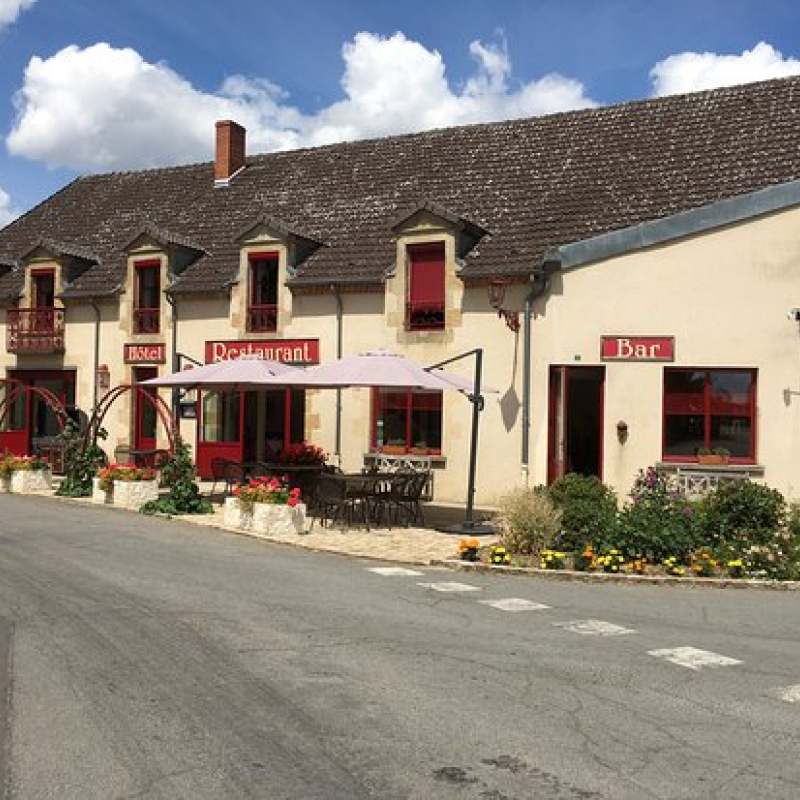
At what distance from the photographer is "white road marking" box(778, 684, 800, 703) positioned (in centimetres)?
583

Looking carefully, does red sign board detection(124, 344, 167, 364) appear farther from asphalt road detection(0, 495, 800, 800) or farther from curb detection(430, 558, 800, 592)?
curb detection(430, 558, 800, 592)

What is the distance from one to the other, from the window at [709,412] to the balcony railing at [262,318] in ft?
28.0

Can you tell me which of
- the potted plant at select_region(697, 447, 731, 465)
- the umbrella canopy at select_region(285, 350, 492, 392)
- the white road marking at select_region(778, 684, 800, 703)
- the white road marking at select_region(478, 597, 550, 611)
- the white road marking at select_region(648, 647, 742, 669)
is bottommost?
the white road marking at select_region(778, 684, 800, 703)

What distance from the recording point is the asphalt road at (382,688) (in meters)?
4.39

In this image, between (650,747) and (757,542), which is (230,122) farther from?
(650,747)

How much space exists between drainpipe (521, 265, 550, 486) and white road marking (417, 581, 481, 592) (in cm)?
669

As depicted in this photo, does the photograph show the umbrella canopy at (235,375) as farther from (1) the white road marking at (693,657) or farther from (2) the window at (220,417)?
(1) the white road marking at (693,657)

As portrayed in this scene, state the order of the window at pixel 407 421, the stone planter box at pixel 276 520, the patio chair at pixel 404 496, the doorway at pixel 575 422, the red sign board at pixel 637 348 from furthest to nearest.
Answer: the window at pixel 407 421 < the doorway at pixel 575 422 < the red sign board at pixel 637 348 < the patio chair at pixel 404 496 < the stone planter box at pixel 276 520

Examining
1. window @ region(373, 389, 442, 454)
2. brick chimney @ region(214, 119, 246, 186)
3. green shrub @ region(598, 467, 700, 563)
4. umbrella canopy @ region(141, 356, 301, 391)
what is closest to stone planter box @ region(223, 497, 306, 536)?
umbrella canopy @ region(141, 356, 301, 391)

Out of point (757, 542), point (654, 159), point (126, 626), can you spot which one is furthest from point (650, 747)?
point (654, 159)

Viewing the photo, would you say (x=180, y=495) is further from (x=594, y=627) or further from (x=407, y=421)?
(x=594, y=627)

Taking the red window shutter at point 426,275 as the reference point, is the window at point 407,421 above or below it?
below

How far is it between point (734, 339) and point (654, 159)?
4728 mm

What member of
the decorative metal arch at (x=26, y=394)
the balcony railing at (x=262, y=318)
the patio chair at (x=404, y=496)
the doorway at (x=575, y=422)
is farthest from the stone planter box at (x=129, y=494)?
the doorway at (x=575, y=422)
